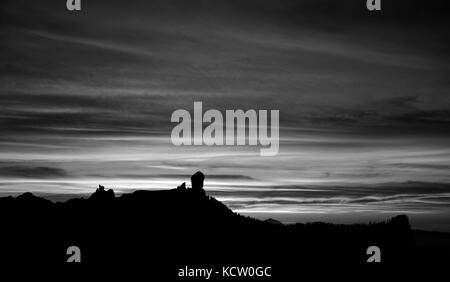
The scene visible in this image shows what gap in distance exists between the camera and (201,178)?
146m

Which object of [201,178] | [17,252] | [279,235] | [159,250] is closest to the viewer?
[201,178]

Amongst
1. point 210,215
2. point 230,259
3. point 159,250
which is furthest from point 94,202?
point 230,259

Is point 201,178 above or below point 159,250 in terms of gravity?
above

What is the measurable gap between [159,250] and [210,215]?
22369 mm

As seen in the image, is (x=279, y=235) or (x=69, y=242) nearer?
(x=69, y=242)

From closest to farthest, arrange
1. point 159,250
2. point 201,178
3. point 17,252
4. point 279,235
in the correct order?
point 201,178 < point 17,252 < point 159,250 < point 279,235
